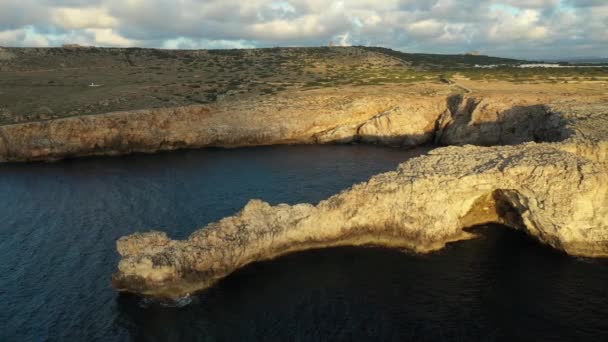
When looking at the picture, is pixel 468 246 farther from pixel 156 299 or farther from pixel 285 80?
pixel 285 80

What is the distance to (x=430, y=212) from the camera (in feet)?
114

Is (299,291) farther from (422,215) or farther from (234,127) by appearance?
(234,127)

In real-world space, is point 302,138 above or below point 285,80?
below

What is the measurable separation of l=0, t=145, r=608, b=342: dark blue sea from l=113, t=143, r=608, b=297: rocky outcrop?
119 cm

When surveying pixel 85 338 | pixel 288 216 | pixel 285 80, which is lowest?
pixel 85 338

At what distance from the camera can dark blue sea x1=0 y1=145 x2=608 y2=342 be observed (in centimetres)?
2519

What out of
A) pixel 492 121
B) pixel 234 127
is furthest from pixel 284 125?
pixel 492 121

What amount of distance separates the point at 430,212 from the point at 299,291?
474 inches

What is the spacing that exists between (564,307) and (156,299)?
23528mm

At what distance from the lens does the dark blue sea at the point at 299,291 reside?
82.6 ft

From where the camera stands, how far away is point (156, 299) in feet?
92.5

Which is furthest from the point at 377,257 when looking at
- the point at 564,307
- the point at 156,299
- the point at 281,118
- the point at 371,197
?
the point at 281,118

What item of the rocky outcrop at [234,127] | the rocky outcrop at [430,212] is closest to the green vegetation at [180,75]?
the rocky outcrop at [234,127]

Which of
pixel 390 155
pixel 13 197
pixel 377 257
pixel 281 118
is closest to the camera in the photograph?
pixel 377 257
